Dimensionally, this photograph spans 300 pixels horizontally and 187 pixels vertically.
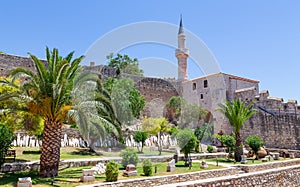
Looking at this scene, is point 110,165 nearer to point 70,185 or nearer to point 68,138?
point 70,185

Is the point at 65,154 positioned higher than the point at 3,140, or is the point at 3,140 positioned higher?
the point at 3,140

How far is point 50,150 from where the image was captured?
24.1 ft

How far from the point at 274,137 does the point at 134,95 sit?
10.8 metres

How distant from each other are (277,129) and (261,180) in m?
10.0

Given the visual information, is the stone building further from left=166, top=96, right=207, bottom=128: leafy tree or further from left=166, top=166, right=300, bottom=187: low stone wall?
left=166, top=166, right=300, bottom=187: low stone wall

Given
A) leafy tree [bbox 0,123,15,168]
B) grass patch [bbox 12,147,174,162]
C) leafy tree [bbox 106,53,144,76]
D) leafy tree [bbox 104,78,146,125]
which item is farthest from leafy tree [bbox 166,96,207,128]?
leafy tree [bbox 0,123,15,168]

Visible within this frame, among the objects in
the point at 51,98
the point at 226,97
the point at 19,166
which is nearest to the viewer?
the point at 51,98

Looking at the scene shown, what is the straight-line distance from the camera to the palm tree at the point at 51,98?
7.25 meters

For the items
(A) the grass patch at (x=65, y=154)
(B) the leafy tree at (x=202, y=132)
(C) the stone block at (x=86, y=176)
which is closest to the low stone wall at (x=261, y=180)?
(C) the stone block at (x=86, y=176)

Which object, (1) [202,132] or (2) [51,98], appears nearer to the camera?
(2) [51,98]

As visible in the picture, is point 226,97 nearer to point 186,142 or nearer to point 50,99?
point 186,142

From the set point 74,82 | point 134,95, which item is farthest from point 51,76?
point 134,95

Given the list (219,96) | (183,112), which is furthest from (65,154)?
(219,96)

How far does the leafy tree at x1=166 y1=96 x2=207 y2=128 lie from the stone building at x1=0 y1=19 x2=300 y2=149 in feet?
3.63
